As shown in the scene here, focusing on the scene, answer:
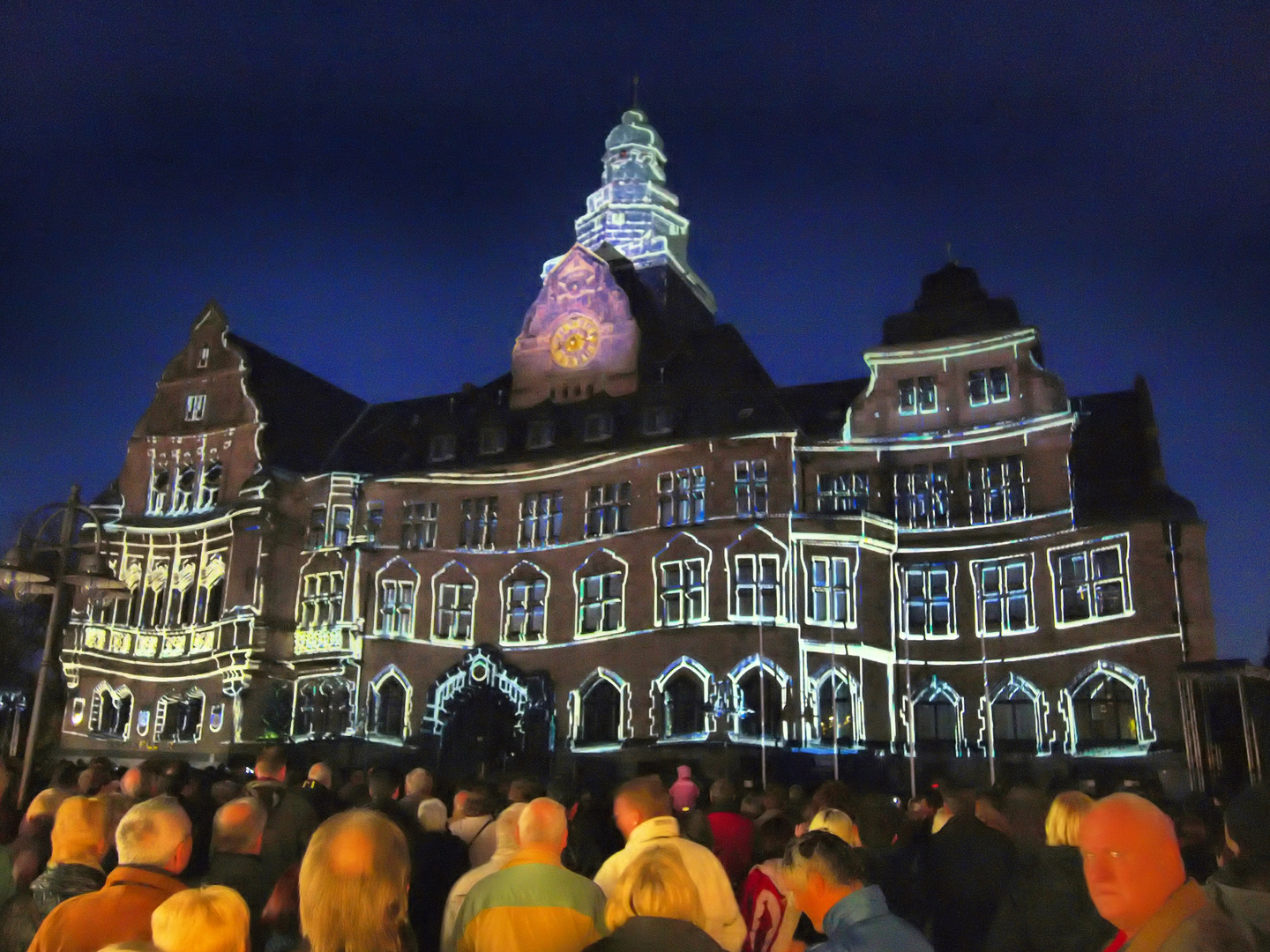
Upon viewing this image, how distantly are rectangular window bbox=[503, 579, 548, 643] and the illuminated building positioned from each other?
0.10 meters

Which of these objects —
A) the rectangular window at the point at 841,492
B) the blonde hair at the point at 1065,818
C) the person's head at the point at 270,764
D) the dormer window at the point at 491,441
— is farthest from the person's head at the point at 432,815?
the dormer window at the point at 491,441

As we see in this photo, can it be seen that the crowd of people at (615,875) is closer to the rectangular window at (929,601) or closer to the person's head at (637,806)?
the person's head at (637,806)

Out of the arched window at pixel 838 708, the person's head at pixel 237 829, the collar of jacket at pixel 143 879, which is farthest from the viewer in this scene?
the arched window at pixel 838 708

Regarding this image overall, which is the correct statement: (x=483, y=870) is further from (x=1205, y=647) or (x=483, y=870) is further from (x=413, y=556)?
(x=413, y=556)

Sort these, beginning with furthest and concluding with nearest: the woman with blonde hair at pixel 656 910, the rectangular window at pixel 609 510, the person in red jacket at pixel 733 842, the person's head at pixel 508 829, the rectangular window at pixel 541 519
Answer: the rectangular window at pixel 541 519 → the rectangular window at pixel 609 510 → the person in red jacket at pixel 733 842 → the person's head at pixel 508 829 → the woman with blonde hair at pixel 656 910

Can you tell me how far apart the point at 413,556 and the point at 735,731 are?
510 inches

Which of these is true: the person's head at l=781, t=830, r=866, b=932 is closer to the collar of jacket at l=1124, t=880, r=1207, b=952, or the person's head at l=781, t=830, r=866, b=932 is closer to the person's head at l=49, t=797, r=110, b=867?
the collar of jacket at l=1124, t=880, r=1207, b=952

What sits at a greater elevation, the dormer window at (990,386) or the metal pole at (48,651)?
the dormer window at (990,386)

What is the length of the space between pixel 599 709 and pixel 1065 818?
1056 inches

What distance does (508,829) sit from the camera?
6504mm

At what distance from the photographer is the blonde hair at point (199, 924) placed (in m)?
4.22

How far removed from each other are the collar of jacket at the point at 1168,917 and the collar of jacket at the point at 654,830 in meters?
3.21

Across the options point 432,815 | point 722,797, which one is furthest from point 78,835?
point 722,797

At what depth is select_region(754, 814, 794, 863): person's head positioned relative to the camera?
841cm
